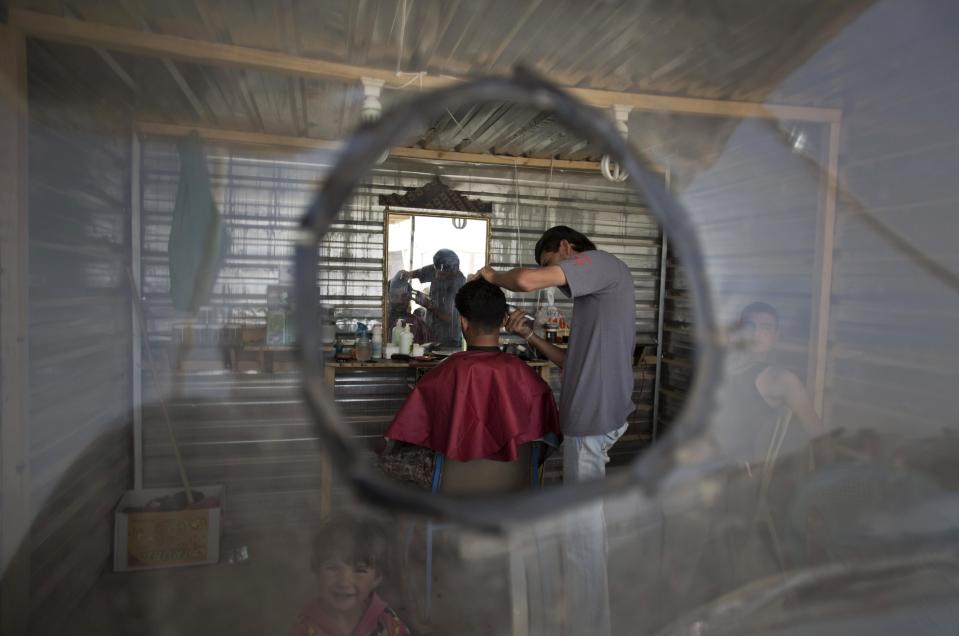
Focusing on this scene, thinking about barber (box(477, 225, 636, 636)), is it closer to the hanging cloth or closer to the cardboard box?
the hanging cloth

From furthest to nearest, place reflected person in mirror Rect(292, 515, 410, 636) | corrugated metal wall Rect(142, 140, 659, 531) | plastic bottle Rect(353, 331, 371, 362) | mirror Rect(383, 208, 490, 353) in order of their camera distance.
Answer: mirror Rect(383, 208, 490, 353)
plastic bottle Rect(353, 331, 371, 362)
corrugated metal wall Rect(142, 140, 659, 531)
reflected person in mirror Rect(292, 515, 410, 636)

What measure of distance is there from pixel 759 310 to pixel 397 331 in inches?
92.7

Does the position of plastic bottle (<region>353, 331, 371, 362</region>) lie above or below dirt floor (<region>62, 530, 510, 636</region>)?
above

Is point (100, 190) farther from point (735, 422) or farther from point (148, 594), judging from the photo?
point (735, 422)

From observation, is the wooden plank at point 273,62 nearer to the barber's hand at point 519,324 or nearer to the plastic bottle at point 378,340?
the barber's hand at point 519,324

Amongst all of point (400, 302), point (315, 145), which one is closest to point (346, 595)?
point (400, 302)

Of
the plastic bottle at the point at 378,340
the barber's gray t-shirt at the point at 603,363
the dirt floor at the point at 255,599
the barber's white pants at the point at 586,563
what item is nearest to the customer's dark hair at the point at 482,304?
the barber's gray t-shirt at the point at 603,363

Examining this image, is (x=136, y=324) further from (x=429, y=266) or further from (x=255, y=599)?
(x=429, y=266)

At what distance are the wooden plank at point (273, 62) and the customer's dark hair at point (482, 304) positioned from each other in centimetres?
93

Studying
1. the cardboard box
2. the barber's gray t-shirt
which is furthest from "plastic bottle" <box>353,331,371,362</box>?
the barber's gray t-shirt

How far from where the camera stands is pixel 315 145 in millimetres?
3787

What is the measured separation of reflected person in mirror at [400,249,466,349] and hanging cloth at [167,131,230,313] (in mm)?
1495

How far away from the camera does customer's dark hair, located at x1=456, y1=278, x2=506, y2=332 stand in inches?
86.8

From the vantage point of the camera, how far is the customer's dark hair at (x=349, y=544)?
2146mm
